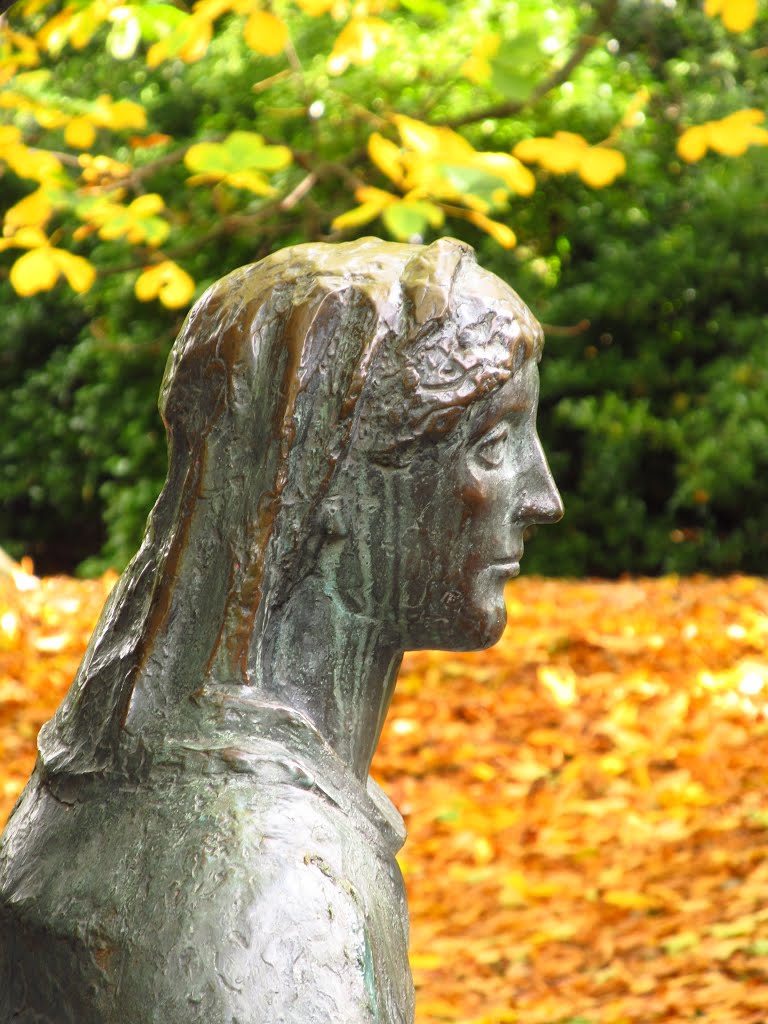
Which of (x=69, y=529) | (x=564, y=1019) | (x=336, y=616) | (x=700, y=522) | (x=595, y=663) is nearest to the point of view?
(x=336, y=616)

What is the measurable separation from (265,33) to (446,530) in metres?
2.70

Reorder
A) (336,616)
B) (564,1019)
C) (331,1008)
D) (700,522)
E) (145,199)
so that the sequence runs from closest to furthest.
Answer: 1. (331,1008)
2. (336,616)
3. (564,1019)
4. (145,199)
5. (700,522)

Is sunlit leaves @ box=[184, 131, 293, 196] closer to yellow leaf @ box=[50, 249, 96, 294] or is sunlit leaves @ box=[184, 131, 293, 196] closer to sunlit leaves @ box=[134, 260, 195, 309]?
yellow leaf @ box=[50, 249, 96, 294]

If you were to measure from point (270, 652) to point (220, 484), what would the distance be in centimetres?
24

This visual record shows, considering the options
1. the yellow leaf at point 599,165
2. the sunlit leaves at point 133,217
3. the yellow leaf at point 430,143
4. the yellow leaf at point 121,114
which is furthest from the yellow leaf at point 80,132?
the yellow leaf at point 599,165

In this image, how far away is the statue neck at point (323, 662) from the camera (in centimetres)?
184

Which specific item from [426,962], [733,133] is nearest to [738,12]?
[733,133]

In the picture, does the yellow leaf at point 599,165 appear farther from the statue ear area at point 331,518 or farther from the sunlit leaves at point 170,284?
the statue ear area at point 331,518

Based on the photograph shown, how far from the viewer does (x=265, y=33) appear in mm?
4082

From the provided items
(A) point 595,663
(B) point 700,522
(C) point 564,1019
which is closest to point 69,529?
(B) point 700,522

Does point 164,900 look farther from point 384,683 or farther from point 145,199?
point 145,199

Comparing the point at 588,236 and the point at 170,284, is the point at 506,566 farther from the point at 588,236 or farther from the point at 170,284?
the point at 588,236

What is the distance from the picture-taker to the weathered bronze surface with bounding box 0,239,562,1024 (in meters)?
1.64

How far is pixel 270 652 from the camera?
1.84m
